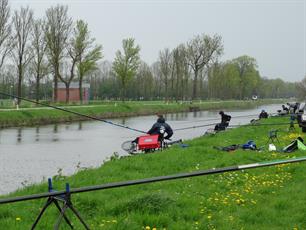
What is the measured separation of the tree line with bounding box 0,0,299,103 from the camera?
185 feet

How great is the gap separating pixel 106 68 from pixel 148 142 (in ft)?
344

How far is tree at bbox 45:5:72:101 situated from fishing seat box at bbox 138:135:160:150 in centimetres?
4296

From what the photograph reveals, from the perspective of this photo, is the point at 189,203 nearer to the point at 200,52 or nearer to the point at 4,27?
the point at 4,27

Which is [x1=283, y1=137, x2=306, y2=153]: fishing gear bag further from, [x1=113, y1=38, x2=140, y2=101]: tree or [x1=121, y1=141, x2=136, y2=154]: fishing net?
[x1=113, y1=38, x2=140, y2=101]: tree

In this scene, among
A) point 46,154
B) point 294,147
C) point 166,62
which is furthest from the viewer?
point 166,62

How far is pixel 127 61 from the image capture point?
6712 cm

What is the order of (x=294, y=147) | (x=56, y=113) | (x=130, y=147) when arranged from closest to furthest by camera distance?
(x=294, y=147)
(x=130, y=147)
(x=56, y=113)

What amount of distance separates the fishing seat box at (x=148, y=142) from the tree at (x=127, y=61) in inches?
2003

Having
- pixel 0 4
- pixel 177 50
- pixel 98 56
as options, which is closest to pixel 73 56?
pixel 98 56

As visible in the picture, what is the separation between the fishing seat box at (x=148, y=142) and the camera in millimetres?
16078

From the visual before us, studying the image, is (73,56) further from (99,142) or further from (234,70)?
(234,70)

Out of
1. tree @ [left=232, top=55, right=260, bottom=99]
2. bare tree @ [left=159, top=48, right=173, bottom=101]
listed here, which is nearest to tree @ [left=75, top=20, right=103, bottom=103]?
bare tree @ [left=159, top=48, right=173, bottom=101]

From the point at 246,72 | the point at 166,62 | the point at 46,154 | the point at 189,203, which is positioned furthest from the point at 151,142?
the point at 246,72

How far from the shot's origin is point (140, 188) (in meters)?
8.89
